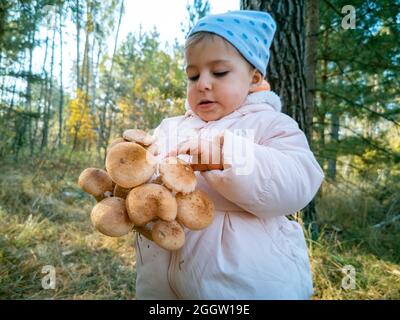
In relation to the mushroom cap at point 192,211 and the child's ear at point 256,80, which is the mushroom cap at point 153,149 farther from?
the child's ear at point 256,80

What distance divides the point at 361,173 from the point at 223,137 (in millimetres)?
4283

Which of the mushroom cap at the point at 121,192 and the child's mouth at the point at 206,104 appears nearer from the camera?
the mushroom cap at the point at 121,192

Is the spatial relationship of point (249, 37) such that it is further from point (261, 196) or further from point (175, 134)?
point (261, 196)

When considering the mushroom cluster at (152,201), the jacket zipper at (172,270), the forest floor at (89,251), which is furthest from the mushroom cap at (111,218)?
the forest floor at (89,251)

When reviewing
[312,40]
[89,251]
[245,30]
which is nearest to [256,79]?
[245,30]

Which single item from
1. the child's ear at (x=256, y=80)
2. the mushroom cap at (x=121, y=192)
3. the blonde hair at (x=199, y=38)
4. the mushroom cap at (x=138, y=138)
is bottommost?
the mushroom cap at (x=121, y=192)

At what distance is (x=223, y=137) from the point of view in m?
0.91

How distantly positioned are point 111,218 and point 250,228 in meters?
0.48

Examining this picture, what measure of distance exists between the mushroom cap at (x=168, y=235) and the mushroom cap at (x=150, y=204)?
0.16 feet

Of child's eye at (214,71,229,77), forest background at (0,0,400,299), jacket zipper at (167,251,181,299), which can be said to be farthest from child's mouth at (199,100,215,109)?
forest background at (0,0,400,299)

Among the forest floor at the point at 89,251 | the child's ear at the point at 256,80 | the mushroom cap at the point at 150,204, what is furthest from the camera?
the forest floor at the point at 89,251

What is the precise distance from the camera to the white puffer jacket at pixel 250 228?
0.90m

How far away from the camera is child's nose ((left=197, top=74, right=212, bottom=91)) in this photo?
1.09 meters
